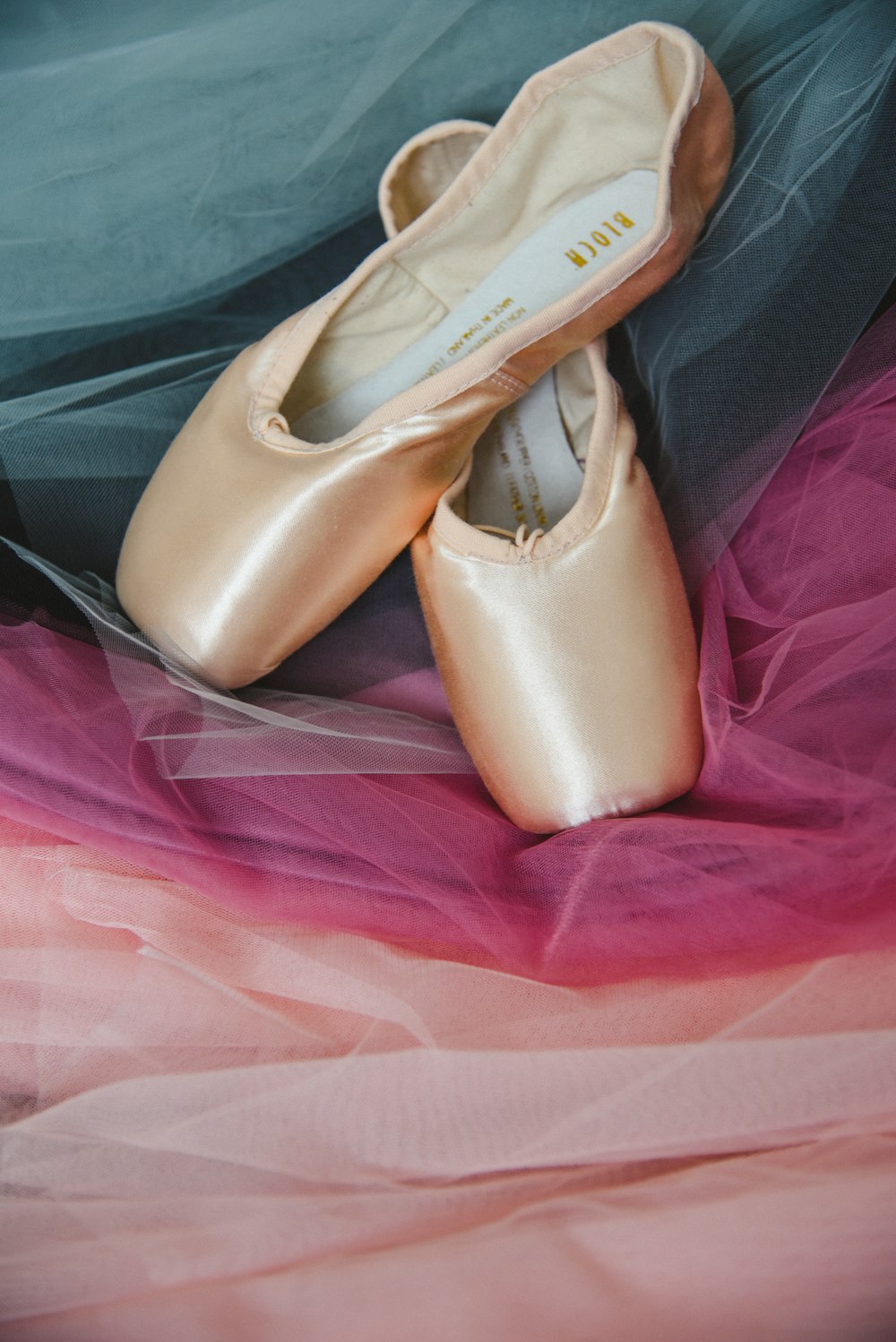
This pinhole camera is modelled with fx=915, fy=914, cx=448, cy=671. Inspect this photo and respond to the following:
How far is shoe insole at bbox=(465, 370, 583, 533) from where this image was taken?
751 mm

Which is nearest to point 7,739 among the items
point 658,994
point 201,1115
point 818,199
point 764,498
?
point 201,1115

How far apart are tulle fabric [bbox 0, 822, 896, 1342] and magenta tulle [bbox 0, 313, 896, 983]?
0.02 m

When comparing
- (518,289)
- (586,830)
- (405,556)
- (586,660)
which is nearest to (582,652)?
(586,660)

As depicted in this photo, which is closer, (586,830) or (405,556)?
(586,830)

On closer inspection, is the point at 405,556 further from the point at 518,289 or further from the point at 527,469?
the point at 518,289

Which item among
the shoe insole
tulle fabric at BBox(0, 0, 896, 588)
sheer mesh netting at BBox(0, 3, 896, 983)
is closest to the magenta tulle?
sheer mesh netting at BBox(0, 3, 896, 983)

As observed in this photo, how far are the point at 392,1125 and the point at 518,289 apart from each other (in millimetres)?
641

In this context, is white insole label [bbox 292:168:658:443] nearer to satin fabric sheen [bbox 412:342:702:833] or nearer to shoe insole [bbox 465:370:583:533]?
shoe insole [bbox 465:370:583:533]

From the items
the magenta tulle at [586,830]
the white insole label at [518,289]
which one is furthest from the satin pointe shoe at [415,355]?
the magenta tulle at [586,830]

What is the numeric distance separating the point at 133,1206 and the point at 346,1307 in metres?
0.16

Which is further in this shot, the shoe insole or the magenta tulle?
the shoe insole

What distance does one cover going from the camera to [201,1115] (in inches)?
21.6

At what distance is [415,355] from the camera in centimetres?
77

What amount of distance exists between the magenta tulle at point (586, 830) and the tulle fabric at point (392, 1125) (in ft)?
0.07
